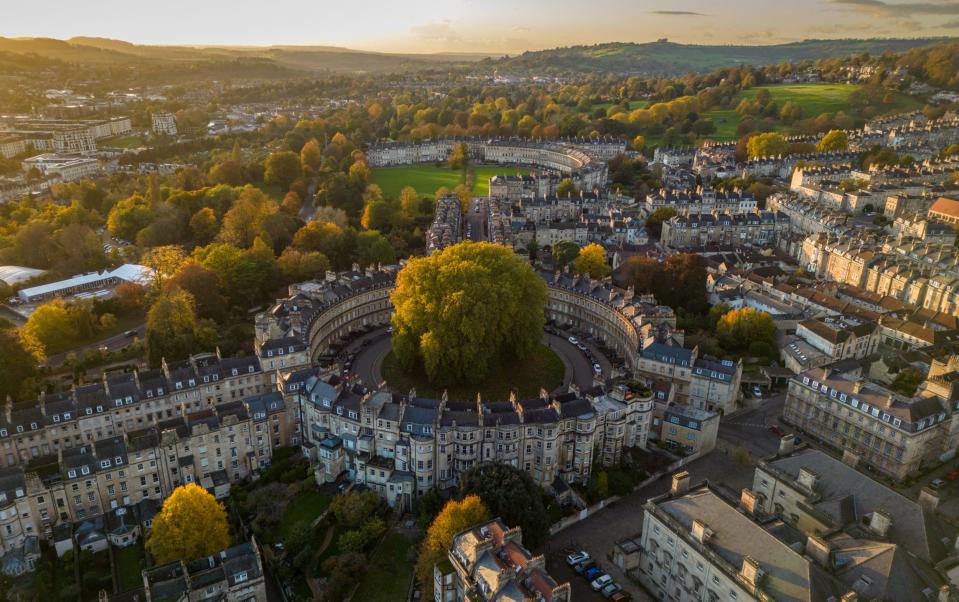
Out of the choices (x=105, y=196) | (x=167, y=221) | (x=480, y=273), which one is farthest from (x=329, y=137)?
(x=480, y=273)

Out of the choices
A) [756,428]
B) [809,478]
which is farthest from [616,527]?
[756,428]

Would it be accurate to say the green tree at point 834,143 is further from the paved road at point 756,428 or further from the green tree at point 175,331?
the green tree at point 175,331

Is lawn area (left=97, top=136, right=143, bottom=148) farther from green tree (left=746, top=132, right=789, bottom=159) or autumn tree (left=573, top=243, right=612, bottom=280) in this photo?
green tree (left=746, top=132, right=789, bottom=159)

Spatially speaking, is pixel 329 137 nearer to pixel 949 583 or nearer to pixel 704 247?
pixel 704 247

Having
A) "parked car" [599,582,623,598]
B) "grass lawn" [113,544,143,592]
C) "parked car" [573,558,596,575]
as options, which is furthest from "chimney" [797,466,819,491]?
"grass lawn" [113,544,143,592]

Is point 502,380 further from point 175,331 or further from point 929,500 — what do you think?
point 929,500

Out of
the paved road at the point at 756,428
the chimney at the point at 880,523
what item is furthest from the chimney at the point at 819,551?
the paved road at the point at 756,428
